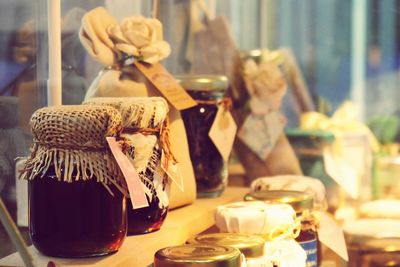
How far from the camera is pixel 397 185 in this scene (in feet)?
6.46

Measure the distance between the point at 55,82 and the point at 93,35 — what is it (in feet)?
0.28

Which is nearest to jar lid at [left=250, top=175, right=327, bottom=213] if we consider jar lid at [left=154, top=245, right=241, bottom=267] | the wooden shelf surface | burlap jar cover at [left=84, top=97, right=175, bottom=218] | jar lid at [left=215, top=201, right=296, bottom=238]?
the wooden shelf surface

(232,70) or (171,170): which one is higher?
(232,70)

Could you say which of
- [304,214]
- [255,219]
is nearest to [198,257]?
[255,219]

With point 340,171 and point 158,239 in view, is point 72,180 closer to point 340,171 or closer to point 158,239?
point 158,239

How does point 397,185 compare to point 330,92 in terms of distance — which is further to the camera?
point 330,92

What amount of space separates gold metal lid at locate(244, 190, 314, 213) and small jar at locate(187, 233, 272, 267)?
0.66 feet

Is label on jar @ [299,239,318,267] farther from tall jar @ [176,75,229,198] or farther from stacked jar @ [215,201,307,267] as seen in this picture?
tall jar @ [176,75,229,198]

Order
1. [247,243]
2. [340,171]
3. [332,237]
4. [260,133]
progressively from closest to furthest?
[247,243], [332,237], [260,133], [340,171]

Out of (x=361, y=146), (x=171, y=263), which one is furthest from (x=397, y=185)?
(x=171, y=263)

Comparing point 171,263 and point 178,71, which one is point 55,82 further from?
point 178,71

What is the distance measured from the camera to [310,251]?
120 centimetres

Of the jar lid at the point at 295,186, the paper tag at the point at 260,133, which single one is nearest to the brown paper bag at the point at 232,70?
the paper tag at the point at 260,133

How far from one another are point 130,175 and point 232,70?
0.82m
